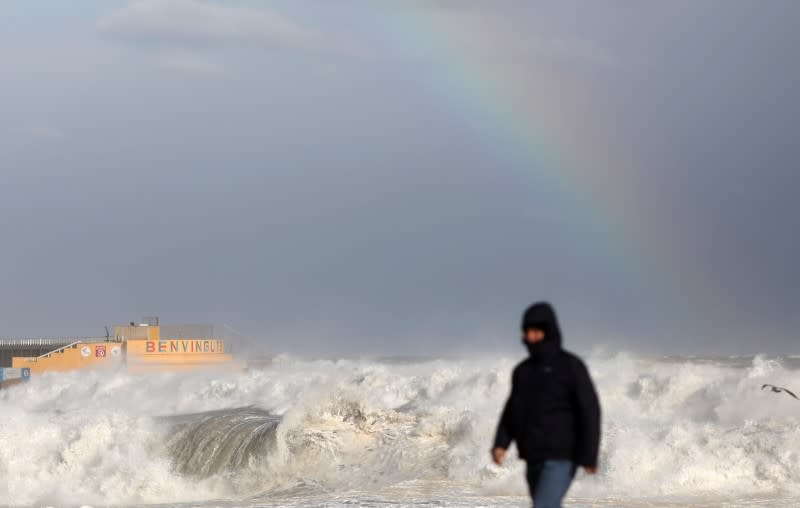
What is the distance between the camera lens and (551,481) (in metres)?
5.94

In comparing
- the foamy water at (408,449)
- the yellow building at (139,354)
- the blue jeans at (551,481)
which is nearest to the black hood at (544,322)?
the blue jeans at (551,481)

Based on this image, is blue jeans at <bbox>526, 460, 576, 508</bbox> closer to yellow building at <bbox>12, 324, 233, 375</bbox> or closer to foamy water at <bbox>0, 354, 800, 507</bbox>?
foamy water at <bbox>0, 354, 800, 507</bbox>

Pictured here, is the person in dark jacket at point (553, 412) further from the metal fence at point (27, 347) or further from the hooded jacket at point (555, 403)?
the metal fence at point (27, 347)

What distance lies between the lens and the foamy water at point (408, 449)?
16.5 meters

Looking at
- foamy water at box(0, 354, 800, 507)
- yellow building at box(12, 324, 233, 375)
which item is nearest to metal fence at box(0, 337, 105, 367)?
yellow building at box(12, 324, 233, 375)

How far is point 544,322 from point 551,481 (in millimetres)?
911

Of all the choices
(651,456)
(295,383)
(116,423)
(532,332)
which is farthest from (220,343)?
(532,332)

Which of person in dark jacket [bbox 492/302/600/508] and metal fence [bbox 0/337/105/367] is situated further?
metal fence [bbox 0/337/105/367]

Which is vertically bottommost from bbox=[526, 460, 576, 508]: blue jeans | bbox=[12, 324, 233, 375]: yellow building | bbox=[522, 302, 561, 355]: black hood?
bbox=[526, 460, 576, 508]: blue jeans

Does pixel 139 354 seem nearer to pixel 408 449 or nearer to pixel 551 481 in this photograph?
pixel 408 449

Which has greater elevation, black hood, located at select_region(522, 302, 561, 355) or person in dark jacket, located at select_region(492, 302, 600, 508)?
black hood, located at select_region(522, 302, 561, 355)

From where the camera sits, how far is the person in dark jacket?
5906mm

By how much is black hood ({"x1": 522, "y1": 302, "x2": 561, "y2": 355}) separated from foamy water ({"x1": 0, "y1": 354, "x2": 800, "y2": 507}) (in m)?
9.06

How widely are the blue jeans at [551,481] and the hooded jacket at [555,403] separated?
0.14ft
